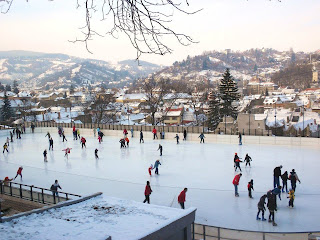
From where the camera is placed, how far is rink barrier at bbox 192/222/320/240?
664cm

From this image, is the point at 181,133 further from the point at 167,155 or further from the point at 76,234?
the point at 76,234

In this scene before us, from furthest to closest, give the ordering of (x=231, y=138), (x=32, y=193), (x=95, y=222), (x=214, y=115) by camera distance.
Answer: (x=214, y=115) → (x=231, y=138) → (x=32, y=193) → (x=95, y=222)

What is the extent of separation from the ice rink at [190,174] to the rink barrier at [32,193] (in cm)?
162

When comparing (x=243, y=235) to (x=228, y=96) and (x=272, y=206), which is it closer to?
(x=272, y=206)

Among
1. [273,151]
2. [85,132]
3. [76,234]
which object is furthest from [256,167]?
[85,132]

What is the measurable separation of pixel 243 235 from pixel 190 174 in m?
8.71

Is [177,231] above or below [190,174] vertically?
above

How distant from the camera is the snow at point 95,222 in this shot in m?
5.96

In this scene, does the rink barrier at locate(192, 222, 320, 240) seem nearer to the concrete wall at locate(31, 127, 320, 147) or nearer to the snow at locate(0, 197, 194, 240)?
the snow at locate(0, 197, 194, 240)

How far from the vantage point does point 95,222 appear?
6.68 metres

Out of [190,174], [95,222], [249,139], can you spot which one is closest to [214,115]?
[249,139]

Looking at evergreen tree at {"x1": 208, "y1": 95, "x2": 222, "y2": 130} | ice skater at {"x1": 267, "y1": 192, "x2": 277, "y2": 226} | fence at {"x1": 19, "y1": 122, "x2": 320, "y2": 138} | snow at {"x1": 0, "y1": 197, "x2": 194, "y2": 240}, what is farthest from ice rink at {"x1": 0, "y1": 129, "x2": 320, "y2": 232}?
evergreen tree at {"x1": 208, "y1": 95, "x2": 222, "y2": 130}

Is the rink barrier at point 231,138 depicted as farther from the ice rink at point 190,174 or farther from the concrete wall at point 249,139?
the ice rink at point 190,174

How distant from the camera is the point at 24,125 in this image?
118ft
